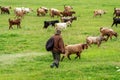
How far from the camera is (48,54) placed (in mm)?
23516

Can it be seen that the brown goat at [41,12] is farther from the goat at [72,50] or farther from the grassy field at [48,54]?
the goat at [72,50]

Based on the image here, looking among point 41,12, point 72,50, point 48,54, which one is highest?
point 72,50

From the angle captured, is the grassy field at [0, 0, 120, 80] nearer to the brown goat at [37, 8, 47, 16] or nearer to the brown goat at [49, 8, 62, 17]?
the brown goat at [37, 8, 47, 16]

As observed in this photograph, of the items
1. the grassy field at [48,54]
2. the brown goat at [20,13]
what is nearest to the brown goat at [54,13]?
the grassy field at [48,54]

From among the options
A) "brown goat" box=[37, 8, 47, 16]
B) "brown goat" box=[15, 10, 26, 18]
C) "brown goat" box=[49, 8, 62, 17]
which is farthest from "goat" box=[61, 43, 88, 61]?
"brown goat" box=[37, 8, 47, 16]

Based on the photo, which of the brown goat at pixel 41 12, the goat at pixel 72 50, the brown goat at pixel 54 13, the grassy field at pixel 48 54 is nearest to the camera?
the grassy field at pixel 48 54

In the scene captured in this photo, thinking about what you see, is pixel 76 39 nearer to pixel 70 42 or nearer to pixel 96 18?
pixel 70 42

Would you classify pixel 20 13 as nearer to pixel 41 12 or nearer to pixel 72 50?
pixel 41 12

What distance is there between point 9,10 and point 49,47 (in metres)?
28.6

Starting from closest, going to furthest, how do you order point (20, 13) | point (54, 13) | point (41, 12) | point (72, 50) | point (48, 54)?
point (72, 50), point (48, 54), point (54, 13), point (20, 13), point (41, 12)

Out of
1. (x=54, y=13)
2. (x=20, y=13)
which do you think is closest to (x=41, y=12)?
(x=54, y=13)

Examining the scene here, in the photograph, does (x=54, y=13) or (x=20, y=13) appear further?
(x=20, y=13)

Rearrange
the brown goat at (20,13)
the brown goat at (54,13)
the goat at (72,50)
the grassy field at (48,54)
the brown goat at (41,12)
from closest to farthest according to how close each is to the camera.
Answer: the grassy field at (48,54) < the goat at (72,50) < the brown goat at (54,13) < the brown goat at (20,13) < the brown goat at (41,12)

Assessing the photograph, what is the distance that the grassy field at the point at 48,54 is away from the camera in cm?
1772
